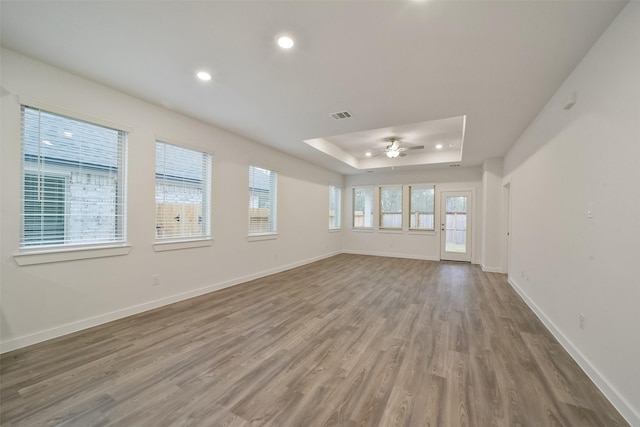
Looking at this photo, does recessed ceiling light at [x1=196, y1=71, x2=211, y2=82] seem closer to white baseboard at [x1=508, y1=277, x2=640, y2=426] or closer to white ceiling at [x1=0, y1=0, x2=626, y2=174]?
white ceiling at [x1=0, y1=0, x2=626, y2=174]

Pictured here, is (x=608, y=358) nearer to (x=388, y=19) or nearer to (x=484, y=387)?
(x=484, y=387)

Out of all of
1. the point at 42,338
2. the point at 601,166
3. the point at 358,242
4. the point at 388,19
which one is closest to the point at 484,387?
the point at 601,166

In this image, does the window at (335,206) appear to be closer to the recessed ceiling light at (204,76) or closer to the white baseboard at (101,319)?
the white baseboard at (101,319)

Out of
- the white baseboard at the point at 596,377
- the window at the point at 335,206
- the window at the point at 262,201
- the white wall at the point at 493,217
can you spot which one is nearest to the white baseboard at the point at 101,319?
the window at the point at 262,201

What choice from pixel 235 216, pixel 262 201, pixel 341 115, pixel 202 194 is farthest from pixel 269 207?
pixel 341 115

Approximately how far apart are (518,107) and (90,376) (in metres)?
5.28

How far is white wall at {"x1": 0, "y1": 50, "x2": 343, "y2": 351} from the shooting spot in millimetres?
2400

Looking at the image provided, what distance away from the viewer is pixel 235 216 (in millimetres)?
4723

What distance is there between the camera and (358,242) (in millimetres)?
8734

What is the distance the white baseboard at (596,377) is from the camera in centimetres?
164

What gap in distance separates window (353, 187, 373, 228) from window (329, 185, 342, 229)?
1.70 ft

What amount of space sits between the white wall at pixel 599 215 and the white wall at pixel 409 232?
413 cm

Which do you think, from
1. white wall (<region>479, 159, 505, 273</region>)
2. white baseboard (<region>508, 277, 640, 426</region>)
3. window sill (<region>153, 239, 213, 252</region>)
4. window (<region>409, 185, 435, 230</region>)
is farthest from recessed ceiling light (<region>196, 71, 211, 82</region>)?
window (<region>409, 185, 435, 230</region>)

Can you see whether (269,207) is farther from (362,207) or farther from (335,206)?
(362,207)
